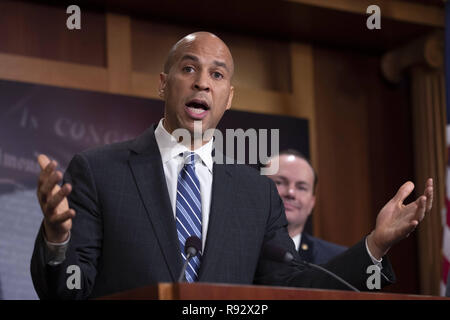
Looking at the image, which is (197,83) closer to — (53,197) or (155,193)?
(155,193)

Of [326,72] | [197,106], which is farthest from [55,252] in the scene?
[326,72]

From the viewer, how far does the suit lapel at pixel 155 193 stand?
209cm

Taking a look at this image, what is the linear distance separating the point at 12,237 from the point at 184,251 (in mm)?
2468

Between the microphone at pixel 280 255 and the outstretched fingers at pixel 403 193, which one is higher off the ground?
the outstretched fingers at pixel 403 193

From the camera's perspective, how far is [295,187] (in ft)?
15.2

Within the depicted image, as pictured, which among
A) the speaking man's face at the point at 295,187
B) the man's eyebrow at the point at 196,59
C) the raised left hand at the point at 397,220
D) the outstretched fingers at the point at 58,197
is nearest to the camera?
the outstretched fingers at the point at 58,197

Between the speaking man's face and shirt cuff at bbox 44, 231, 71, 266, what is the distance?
9.05 feet

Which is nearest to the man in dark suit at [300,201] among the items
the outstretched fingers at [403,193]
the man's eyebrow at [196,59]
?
the man's eyebrow at [196,59]

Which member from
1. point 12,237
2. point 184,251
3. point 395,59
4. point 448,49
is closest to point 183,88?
point 184,251

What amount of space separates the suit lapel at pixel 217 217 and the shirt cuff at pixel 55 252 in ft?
1.30

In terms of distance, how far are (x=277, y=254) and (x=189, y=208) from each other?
0.29 m

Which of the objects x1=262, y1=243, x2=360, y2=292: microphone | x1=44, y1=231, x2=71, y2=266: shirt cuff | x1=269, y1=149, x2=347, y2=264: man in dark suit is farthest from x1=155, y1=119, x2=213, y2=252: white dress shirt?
x1=269, y1=149, x2=347, y2=264: man in dark suit

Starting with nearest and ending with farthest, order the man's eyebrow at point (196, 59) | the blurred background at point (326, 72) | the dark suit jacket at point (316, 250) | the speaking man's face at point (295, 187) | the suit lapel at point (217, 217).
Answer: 1. the suit lapel at point (217, 217)
2. the man's eyebrow at point (196, 59)
3. the dark suit jacket at point (316, 250)
4. the speaking man's face at point (295, 187)
5. the blurred background at point (326, 72)

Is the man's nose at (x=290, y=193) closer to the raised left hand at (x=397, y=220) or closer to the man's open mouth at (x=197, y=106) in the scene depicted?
the man's open mouth at (x=197, y=106)
